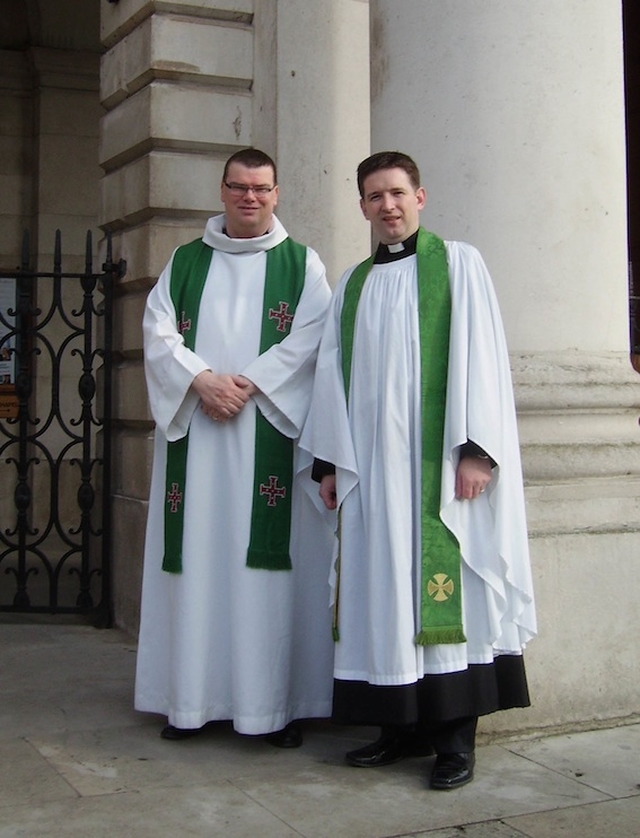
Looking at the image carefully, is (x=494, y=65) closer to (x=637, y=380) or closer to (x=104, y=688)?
(x=637, y=380)

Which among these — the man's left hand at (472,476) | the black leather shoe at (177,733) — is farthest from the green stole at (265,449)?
the man's left hand at (472,476)

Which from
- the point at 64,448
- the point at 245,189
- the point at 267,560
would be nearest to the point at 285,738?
the point at 267,560

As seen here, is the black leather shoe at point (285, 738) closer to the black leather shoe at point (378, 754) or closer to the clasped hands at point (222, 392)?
the black leather shoe at point (378, 754)

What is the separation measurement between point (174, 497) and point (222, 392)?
0.46 meters

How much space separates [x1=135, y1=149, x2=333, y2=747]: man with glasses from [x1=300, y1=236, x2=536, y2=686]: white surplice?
38 centimetres

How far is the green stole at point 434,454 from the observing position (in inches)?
160

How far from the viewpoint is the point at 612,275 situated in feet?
16.2

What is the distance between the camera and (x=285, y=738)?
178 inches

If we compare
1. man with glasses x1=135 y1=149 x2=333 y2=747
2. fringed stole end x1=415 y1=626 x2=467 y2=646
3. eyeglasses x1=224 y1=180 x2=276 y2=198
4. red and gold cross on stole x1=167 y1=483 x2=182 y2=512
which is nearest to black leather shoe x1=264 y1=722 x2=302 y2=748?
man with glasses x1=135 y1=149 x2=333 y2=747

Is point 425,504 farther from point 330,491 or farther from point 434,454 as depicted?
point 330,491

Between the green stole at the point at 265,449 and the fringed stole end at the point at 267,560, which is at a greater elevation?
the green stole at the point at 265,449

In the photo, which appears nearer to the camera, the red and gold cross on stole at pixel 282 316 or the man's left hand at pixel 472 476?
the man's left hand at pixel 472 476

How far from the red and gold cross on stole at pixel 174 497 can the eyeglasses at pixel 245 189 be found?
1.09 metres

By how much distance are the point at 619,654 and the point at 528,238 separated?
62.5 inches
